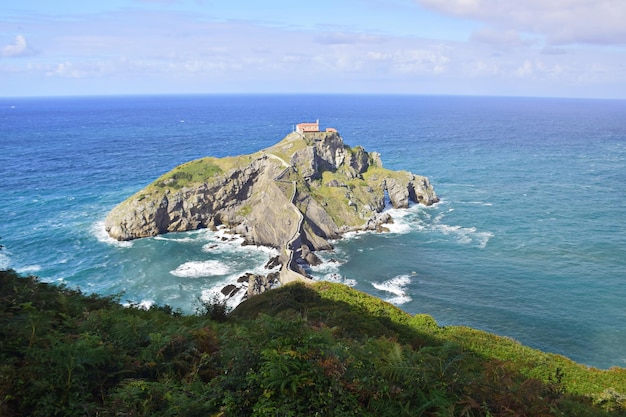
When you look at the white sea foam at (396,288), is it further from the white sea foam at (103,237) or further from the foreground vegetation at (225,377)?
the white sea foam at (103,237)

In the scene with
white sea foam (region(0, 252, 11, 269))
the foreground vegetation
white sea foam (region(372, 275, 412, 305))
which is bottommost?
white sea foam (region(372, 275, 412, 305))

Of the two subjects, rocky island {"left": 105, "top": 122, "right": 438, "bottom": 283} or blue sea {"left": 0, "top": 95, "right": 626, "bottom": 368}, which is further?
rocky island {"left": 105, "top": 122, "right": 438, "bottom": 283}

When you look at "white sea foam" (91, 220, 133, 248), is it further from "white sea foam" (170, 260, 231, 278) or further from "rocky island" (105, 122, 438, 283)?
"white sea foam" (170, 260, 231, 278)

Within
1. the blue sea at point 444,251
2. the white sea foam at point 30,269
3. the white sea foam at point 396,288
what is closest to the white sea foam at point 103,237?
the blue sea at point 444,251

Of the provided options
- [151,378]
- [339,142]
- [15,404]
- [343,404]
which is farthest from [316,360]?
[339,142]

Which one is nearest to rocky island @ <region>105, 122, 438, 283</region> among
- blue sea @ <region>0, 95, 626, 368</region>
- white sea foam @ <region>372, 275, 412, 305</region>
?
blue sea @ <region>0, 95, 626, 368</region>

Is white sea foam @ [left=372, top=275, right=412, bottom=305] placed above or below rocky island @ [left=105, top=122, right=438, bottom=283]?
below

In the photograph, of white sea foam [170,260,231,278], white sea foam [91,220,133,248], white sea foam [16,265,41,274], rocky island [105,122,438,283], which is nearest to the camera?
white sea foam [16,265,41,274]

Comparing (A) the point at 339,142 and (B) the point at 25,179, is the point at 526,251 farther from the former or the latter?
(B) the point at 25,179
